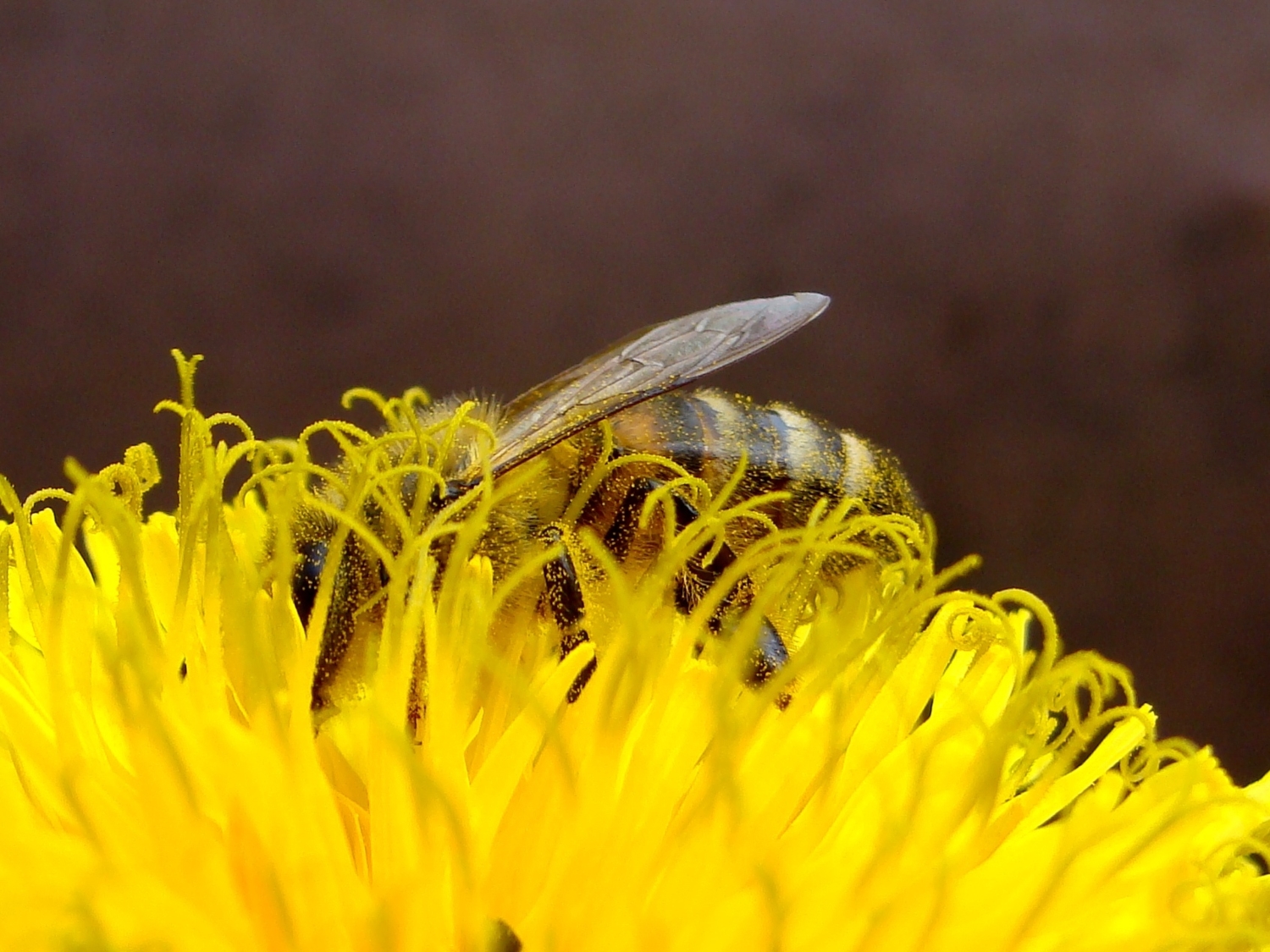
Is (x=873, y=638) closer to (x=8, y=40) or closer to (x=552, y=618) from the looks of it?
(x=552, y=618)

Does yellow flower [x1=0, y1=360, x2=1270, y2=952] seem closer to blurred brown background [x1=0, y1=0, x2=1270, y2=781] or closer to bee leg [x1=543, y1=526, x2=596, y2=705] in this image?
bee leg [x1=543, y1=526, x2=596, y2=705]

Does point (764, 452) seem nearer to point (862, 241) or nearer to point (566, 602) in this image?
point (566, 602)

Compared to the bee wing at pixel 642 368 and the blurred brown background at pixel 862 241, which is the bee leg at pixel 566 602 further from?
the blurred brown background at pixel 862 241

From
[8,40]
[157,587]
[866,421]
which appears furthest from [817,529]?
[8,40]

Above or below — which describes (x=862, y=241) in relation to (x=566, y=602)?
above

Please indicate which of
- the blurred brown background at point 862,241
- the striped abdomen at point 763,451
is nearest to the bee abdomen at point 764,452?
the striped abdomen at point 763,451

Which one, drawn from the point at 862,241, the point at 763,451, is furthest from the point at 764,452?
the point at 862,241

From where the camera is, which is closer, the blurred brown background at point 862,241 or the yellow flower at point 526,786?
the yellow flower at point 526,786
